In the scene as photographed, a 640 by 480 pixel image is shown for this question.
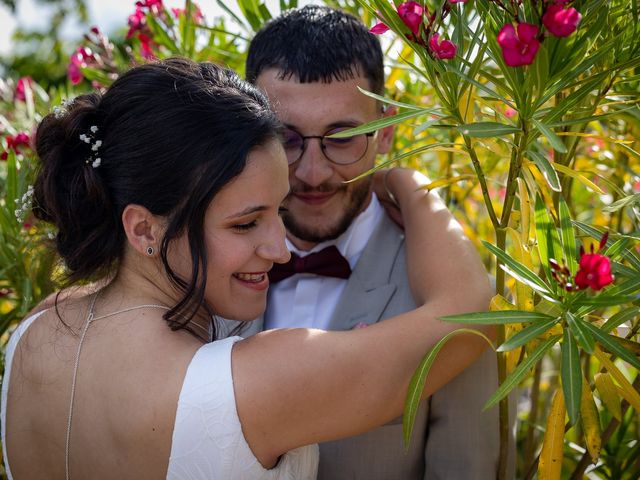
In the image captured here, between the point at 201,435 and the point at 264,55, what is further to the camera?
the point at 264,55

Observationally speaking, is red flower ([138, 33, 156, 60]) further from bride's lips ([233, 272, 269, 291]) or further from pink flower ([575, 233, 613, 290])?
pink flower ([575, 233, 613, 290])

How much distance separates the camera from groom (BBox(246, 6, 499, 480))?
2.00 m

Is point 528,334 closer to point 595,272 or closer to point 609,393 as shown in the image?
point 595,272

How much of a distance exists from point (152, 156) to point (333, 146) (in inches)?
27.7

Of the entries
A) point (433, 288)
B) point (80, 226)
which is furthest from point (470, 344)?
point (80, 226)

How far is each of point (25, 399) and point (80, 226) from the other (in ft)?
1.40

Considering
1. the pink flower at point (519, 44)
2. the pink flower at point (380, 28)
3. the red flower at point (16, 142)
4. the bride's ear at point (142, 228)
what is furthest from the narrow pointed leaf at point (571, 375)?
the red flower at point (16, 142)

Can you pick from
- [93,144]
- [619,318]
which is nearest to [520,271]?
[619,318]

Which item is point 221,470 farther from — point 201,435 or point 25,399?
point 25,399

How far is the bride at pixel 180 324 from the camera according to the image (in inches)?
62.1

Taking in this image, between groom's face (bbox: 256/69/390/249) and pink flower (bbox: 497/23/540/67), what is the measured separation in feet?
2.94

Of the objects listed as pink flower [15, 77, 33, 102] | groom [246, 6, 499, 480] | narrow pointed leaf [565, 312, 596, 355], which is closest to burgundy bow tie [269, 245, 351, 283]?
groom [246, 6, 499, 480]

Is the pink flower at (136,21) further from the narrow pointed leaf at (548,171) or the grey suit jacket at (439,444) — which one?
the narrow pointed leaf at (548,171)

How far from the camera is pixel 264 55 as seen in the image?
2332 millimetres
